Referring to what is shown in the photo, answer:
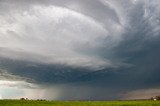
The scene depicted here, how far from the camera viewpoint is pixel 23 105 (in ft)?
277

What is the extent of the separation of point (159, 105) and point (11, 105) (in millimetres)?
50142

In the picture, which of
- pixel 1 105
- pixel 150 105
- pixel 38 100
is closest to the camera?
pixel 1 105

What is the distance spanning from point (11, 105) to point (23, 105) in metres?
3.27

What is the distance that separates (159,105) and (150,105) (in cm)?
516

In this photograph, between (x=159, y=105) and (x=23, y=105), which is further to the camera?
(x=159, y=105)

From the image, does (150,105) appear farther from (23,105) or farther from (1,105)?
(1,105)

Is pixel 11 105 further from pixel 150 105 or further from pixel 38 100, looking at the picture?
pixel 150 105

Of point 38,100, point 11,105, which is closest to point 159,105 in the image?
point 38,100

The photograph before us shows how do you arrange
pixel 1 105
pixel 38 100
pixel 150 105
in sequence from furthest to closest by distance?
pixel 38 100 < pixel 150 105 < pixel 1 105

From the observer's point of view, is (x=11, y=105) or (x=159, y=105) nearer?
(x=11, y=105)

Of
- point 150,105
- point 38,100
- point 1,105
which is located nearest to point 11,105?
point 1,105

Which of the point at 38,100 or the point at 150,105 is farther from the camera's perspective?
the point at 38,100

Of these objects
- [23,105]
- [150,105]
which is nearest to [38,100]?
[23,105]

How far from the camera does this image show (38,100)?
110 metres
